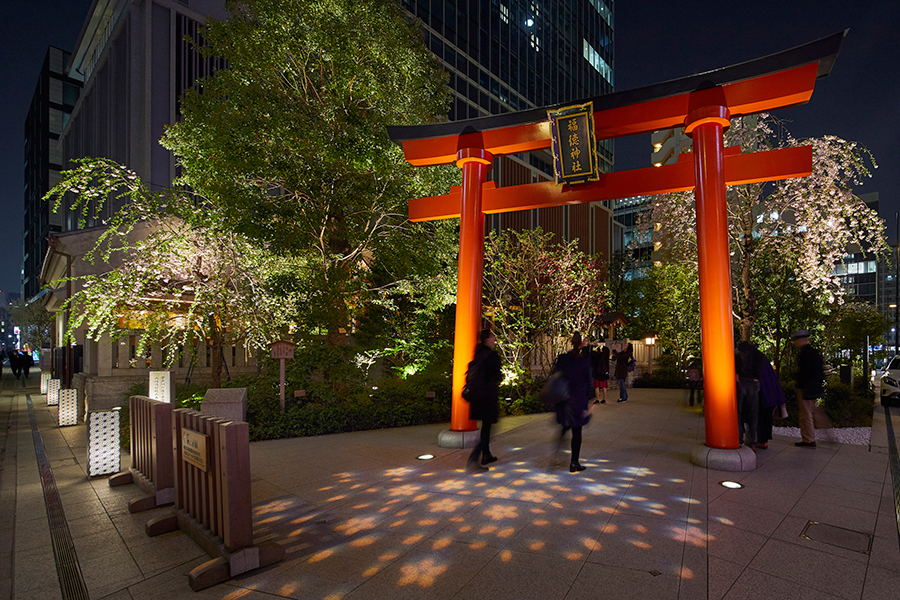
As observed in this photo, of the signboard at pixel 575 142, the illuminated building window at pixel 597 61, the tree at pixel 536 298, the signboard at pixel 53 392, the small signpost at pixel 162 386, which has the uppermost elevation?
the illuminated building window at pixel 597 61

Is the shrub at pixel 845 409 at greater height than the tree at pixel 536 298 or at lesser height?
lesser

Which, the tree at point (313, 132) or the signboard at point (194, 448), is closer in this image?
the signboard at point (194, 448)

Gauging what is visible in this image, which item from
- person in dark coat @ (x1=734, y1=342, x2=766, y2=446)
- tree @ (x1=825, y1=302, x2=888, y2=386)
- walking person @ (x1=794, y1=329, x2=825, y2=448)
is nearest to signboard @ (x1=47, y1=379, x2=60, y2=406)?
person in dark coat @ (x1=734, y1=342, x2=766, y2=446)

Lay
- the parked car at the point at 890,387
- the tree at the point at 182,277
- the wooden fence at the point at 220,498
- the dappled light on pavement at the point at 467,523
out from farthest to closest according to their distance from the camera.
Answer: the parked car at the point at 890,387 → the tree at the point at 182,277 → the dappled light on pavement at the point at 467,523 → the wooden fence at the point at 220,498

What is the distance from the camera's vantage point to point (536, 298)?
15.0 metres

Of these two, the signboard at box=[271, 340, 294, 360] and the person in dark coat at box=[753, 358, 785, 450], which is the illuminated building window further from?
the signboard at box=[271, 340, 294, 360]

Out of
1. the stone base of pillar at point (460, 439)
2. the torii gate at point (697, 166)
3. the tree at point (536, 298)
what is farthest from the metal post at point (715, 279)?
the tree at point (536, 298)

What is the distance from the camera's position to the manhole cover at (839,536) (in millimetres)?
3955

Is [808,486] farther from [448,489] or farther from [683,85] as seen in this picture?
[683,85]

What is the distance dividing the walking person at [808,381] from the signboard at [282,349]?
8.76 meters

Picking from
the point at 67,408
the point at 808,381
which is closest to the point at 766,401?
the point at 808,381

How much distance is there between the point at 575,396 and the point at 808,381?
3.97 meters

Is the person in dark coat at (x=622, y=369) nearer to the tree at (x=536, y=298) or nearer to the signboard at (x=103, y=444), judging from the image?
the tree at (x=536, y=298)

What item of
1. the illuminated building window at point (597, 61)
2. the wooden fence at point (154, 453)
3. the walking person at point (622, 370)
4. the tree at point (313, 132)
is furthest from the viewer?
the illuminated building window at point (597, 61)
